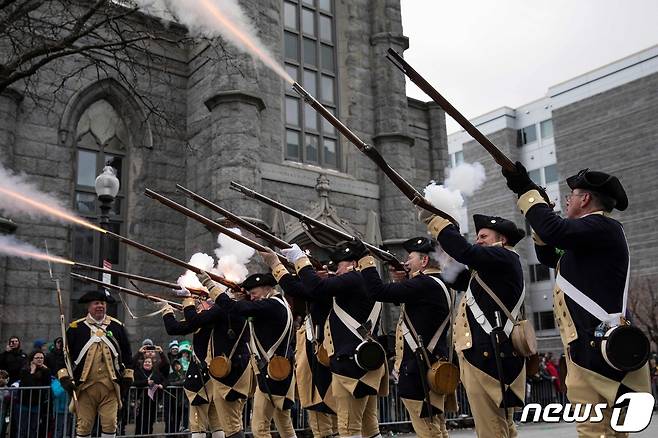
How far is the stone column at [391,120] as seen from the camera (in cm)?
1906

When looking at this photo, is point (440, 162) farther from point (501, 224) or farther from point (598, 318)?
point (598, 318)

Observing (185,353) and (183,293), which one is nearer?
(183,293)

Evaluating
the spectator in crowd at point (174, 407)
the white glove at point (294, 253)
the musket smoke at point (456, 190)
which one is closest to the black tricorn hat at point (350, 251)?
the white glove at point (294, 253)

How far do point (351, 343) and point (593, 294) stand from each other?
3125 mm

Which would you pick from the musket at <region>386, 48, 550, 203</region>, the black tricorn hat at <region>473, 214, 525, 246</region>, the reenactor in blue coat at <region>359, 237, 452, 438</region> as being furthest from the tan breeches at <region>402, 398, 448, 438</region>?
the musket at <region>386, 48, 550, 203</region>

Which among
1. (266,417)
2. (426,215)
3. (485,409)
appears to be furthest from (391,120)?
(485,409)

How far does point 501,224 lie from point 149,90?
13.2 meters

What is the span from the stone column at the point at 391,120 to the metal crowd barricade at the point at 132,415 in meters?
6.08

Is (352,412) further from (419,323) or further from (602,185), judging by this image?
(602,185)

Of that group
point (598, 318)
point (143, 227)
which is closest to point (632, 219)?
Answer: point (143, 227)

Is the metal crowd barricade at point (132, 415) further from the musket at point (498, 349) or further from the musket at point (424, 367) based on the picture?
the musket at point (498, 349)

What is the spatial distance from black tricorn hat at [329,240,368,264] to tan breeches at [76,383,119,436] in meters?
3.78

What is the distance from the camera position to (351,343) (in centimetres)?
696

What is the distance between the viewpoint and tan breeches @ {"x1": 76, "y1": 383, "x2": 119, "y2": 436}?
8.69m
